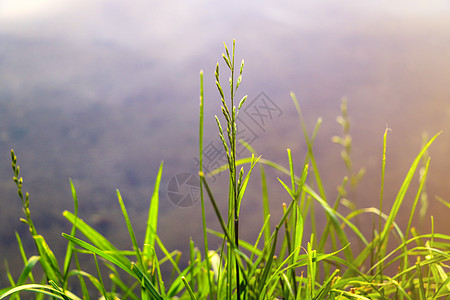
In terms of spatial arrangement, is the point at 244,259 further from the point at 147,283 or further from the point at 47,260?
the point at 47,260

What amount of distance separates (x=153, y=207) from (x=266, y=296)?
0.18 m

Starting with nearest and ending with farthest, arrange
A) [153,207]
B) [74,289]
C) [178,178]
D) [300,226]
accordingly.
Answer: [300,226], [153,207], [178,178], [74,289]

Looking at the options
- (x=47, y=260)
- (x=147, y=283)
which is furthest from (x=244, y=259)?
(x=47, y=260)

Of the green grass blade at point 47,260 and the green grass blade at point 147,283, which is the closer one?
the green grass blade at point 147,283

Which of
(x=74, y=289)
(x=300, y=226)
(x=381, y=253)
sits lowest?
(x=74, y=289)

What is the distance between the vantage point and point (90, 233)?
1.45 ft

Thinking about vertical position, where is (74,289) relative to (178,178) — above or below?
below

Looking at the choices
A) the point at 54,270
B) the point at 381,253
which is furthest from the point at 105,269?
the point at 381,253

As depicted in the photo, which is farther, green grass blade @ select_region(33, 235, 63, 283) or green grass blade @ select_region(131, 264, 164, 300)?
green grass blade @ select_region(33, 235, 63, 283)

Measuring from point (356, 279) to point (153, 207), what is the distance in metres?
0.25

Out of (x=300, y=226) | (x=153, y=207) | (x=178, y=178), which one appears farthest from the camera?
(x=178, y=178)

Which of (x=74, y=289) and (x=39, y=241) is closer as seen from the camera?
(x=39, y=241)

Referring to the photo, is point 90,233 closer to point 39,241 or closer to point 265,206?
point 39,241

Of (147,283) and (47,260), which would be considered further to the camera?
(47,260)
